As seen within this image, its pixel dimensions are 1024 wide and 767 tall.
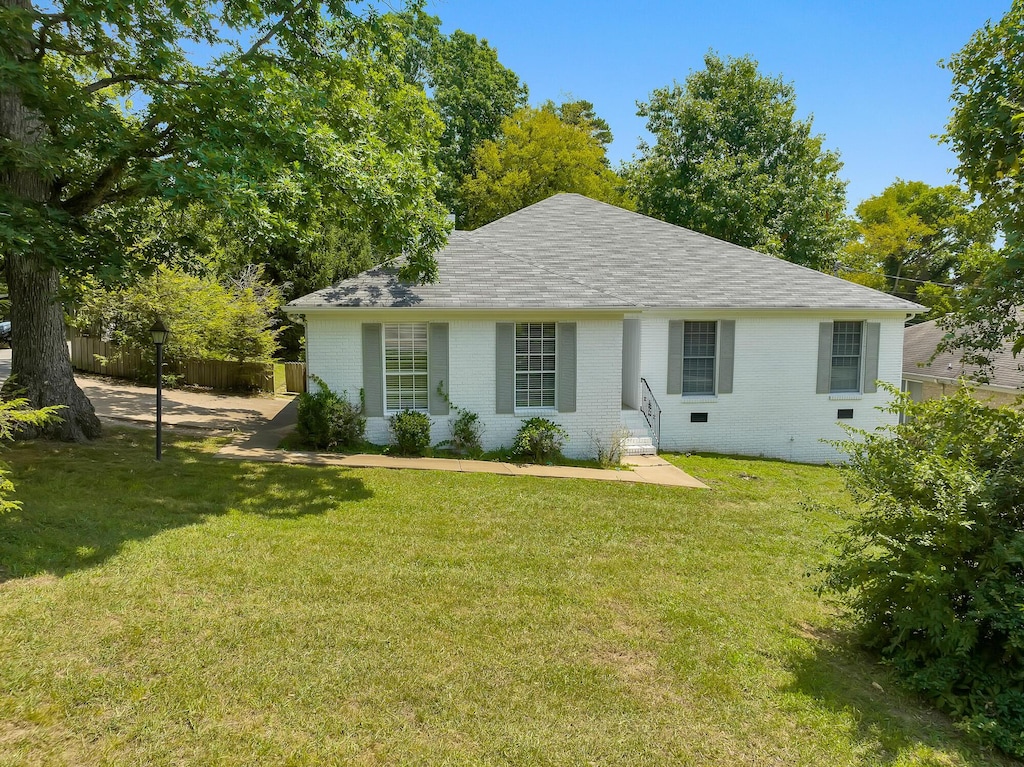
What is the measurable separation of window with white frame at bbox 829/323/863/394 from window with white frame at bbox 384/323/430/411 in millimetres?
9964

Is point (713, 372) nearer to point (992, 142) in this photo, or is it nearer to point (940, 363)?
point (992, 142)

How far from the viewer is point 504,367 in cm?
1264

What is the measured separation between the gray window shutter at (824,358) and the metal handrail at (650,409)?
418cm

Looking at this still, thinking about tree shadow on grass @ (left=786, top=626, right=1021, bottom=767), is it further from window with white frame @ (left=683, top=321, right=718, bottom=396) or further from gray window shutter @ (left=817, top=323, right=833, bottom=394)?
gray window shutter @ (left=817, top=323, right=833, bottom=394)

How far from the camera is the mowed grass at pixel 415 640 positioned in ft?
12.9

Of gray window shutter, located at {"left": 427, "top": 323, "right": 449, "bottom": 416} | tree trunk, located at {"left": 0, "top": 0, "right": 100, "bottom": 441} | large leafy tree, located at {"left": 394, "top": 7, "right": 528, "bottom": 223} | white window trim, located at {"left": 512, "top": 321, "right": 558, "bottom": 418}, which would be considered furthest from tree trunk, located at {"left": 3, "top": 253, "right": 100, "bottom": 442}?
large leafy tree, located at {"left": 394, "top": 7, "right": 528, "bottom": 223}

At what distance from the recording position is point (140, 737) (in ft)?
12.4

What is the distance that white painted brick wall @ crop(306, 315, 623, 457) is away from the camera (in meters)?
12.2

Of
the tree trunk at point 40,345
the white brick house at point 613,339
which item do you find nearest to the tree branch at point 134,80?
the tree trunk at point 40,345

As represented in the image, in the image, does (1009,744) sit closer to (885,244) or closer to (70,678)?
(70,678)

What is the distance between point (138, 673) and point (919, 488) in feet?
19.5

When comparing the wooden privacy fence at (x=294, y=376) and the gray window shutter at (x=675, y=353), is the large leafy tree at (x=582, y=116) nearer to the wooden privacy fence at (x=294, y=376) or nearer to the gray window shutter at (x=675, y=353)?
the wooden privacy fence at (x=294, y=376)

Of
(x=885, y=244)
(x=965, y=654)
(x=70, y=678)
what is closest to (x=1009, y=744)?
(x=965, y=654)

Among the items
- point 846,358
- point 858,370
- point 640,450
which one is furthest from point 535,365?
point 858,370
